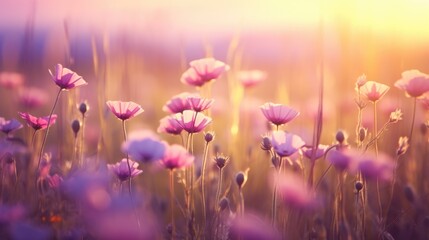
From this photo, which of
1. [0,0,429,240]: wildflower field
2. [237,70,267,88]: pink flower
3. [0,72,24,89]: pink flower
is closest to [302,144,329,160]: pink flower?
[0,0,429,240]: wildflower field

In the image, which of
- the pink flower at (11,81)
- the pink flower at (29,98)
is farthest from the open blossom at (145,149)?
the pink flower at (11,81)

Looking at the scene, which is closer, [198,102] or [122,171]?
[122,171]

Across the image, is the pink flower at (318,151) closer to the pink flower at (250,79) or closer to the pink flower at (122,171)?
the pink flower at (122,171)

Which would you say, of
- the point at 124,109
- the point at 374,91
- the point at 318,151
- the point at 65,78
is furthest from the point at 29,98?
the point at 374,91

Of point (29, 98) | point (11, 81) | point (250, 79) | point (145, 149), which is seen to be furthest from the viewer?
point (250, 79)

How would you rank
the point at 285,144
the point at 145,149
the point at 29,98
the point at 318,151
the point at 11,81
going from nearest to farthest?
1. the point at 145,149
2. the point at 285,144
3. the point at 318,151
4. the point at 29,98
5. the point at 11,81

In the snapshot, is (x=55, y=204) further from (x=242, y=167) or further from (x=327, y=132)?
(x=327, y=132)

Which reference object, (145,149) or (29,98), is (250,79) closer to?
(29,98)

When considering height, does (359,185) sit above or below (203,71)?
below
